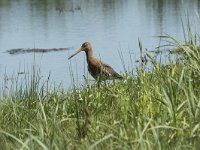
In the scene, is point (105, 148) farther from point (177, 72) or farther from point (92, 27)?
point (92, 27)

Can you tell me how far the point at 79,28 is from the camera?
101 ft

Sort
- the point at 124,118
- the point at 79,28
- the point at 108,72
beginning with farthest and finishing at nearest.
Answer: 1. the point at 79,28
2. the point at 108,72
3. the point at 124,118

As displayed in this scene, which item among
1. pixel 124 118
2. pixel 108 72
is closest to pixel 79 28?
pixel 108 72

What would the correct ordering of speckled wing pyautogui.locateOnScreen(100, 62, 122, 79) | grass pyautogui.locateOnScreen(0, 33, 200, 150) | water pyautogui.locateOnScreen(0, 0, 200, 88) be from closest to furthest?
grass pyautogui.locateOnScreen(0, 33, 200, 150) < speckled wing pyautogui.locateOnScreen(100, 62, 122, 79) < water pyautogui.locateOnScreen(0, 0, 200, 88)

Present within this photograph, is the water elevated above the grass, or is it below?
above

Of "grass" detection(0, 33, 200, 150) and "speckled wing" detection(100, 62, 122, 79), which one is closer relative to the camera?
"grass" detection(0, 33, 200, 150)

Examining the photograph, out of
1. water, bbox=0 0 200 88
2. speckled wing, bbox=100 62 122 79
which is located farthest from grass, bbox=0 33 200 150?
water, bbox=0 0 200 88

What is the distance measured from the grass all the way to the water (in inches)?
319

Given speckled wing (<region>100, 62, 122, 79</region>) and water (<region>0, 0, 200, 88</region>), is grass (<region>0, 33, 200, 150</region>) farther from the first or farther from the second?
water (<region>0, 0, 200, 88</region>)

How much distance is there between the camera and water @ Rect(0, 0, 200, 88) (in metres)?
20.5

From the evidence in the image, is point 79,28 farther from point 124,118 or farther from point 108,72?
point 124,118

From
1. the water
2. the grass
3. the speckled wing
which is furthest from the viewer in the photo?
the water

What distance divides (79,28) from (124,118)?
25.4 metres

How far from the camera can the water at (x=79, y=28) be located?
805 inches
